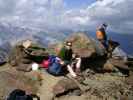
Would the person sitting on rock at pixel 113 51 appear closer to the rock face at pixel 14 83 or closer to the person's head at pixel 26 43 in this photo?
the person's head at pixel 26 43

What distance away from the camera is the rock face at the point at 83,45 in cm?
2927

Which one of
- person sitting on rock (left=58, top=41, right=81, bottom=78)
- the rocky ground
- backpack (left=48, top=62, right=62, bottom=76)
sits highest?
person sitting on rock (left=58, top=41, right=81, bottom=78)

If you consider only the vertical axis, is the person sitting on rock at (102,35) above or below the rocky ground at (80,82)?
above

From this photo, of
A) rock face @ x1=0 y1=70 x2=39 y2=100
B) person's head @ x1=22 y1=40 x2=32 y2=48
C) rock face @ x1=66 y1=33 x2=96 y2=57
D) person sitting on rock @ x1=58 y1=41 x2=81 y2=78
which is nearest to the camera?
rock face @ x1=0 y1=70 x2=39 y2=100

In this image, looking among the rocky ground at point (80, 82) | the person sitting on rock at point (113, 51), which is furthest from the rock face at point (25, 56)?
the person sitting on rock at point (113, 51)

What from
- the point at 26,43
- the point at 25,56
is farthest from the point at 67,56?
the point at 26,43

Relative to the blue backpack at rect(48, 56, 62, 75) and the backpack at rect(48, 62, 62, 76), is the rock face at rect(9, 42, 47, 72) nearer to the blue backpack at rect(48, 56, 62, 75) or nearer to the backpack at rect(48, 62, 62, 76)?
the blue backpack at rect(48, 56, 62, 75)

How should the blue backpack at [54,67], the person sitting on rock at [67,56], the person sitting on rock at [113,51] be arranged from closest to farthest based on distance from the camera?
the person sitting on rock at [67,56]
the blue backpack at [54,67]
the person sitting on rock at [113,51]

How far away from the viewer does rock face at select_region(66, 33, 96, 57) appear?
29.3 metres

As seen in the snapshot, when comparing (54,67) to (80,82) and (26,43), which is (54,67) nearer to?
(80,82)

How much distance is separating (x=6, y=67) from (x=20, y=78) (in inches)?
186

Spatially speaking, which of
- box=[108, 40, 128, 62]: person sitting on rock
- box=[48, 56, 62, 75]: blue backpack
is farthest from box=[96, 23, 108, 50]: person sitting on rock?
box=[48, 56, 62, 75]: blue backpack

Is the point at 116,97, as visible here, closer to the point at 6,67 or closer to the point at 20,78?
the point at 20,78

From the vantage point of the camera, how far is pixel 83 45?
1166 inches
